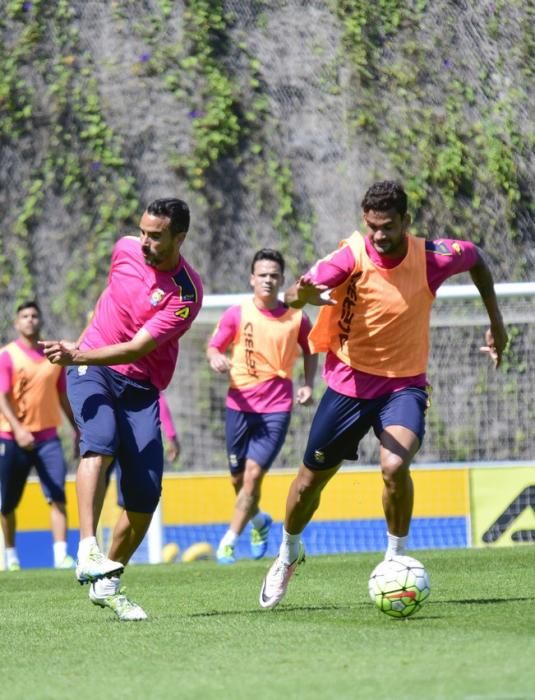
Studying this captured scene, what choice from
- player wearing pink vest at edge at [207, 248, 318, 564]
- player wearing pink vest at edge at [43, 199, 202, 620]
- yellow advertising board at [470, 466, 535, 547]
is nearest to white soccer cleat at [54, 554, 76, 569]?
player wearing pink vest at edge at [207, 248, 318, 564]

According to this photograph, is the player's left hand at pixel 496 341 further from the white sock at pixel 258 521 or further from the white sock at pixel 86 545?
the white sock at pixel 258 521

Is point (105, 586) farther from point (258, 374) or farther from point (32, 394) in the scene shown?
point (32, 394)

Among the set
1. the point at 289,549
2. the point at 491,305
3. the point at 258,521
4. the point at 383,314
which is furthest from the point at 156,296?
the point at 258,521

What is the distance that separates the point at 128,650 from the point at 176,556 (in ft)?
27.0

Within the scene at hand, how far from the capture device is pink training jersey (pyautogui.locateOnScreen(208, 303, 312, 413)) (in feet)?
39.9

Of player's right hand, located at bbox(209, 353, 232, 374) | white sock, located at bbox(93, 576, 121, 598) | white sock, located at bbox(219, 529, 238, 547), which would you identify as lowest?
white sock, located at bbox(219, 529, 238, 547)

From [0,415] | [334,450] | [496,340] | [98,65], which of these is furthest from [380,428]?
[98,65]

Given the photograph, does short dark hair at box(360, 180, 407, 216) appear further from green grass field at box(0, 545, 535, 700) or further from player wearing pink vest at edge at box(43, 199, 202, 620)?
green grass field at box(0, 545, 535, 700)

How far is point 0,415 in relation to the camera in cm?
1335

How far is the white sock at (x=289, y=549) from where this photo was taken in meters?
7.48

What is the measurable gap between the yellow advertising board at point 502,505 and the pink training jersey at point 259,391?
259 cm

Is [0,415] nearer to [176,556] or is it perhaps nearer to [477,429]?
[176,556]

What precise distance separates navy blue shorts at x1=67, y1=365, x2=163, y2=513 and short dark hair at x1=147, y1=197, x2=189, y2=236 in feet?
2.94

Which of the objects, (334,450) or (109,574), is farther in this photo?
(334,450)
